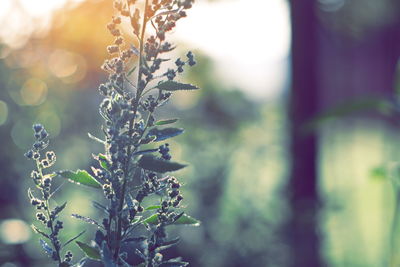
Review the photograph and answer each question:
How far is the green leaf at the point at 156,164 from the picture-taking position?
2.90ft

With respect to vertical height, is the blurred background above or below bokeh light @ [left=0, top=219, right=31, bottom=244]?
above

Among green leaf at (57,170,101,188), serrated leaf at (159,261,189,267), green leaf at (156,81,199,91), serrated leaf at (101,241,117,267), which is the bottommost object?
serrated leaf at (101,241,117,267)

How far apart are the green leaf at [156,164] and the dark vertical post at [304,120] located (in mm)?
3099

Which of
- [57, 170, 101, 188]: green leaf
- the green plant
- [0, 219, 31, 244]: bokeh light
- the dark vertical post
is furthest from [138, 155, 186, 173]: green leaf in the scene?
the dark vertical post

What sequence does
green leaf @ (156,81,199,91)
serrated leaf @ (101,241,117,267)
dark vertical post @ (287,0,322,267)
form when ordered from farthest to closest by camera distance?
dark vertical post @ (287,0,322,267) → green leaf @ (156,81,199,91) → serrated leaf @ (101,241,117,267)

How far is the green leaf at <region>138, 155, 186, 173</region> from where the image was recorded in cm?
89

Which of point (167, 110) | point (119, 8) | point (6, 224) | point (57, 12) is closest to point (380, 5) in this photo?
point (167, 110)

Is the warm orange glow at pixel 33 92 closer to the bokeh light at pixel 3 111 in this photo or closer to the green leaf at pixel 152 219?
the bokeh light at pixel 3 111

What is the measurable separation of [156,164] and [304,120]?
10.3ft

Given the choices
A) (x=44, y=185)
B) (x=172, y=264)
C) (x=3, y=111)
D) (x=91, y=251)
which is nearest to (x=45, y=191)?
(x=44, y=185)

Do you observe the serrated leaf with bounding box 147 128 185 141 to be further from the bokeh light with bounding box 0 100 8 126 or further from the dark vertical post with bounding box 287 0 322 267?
the bokeh light with bounding box 0 100 8 126

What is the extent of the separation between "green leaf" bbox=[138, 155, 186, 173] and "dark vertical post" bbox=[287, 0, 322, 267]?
310 cm

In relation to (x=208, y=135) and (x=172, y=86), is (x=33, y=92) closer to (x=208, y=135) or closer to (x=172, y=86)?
(x=208, y=135)

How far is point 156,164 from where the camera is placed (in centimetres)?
90
